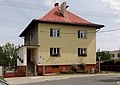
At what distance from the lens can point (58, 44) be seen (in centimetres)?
3538

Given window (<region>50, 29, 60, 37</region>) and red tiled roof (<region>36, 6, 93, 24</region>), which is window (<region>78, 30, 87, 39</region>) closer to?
red tiled roof (<region>36, 6, 93, 24</region>)

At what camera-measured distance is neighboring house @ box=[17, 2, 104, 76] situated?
34094 mm

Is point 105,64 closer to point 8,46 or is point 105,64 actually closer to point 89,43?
point 89,43

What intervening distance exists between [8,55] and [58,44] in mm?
54452

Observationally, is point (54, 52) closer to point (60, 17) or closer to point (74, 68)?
point (74, 68)

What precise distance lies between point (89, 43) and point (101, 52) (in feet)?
164

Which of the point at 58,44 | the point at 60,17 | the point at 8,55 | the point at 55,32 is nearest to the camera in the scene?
the point at 58,44

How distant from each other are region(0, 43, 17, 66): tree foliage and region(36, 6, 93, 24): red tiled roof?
43.1m

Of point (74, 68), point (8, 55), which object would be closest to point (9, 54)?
point (8, 55)

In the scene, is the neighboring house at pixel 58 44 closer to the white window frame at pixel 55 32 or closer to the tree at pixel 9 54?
the white window frame at pixel 55 32

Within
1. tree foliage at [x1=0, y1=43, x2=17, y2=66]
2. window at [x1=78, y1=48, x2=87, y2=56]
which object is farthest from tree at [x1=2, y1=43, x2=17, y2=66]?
window at [x1=78, y1=48, x2=87, y2=56]

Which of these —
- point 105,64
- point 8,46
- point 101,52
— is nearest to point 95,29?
point 105,64

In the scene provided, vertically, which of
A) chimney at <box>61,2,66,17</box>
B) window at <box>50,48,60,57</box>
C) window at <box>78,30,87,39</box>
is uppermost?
chimney at <box>61,2,66,17</box>

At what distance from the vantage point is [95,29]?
38.6 metres
